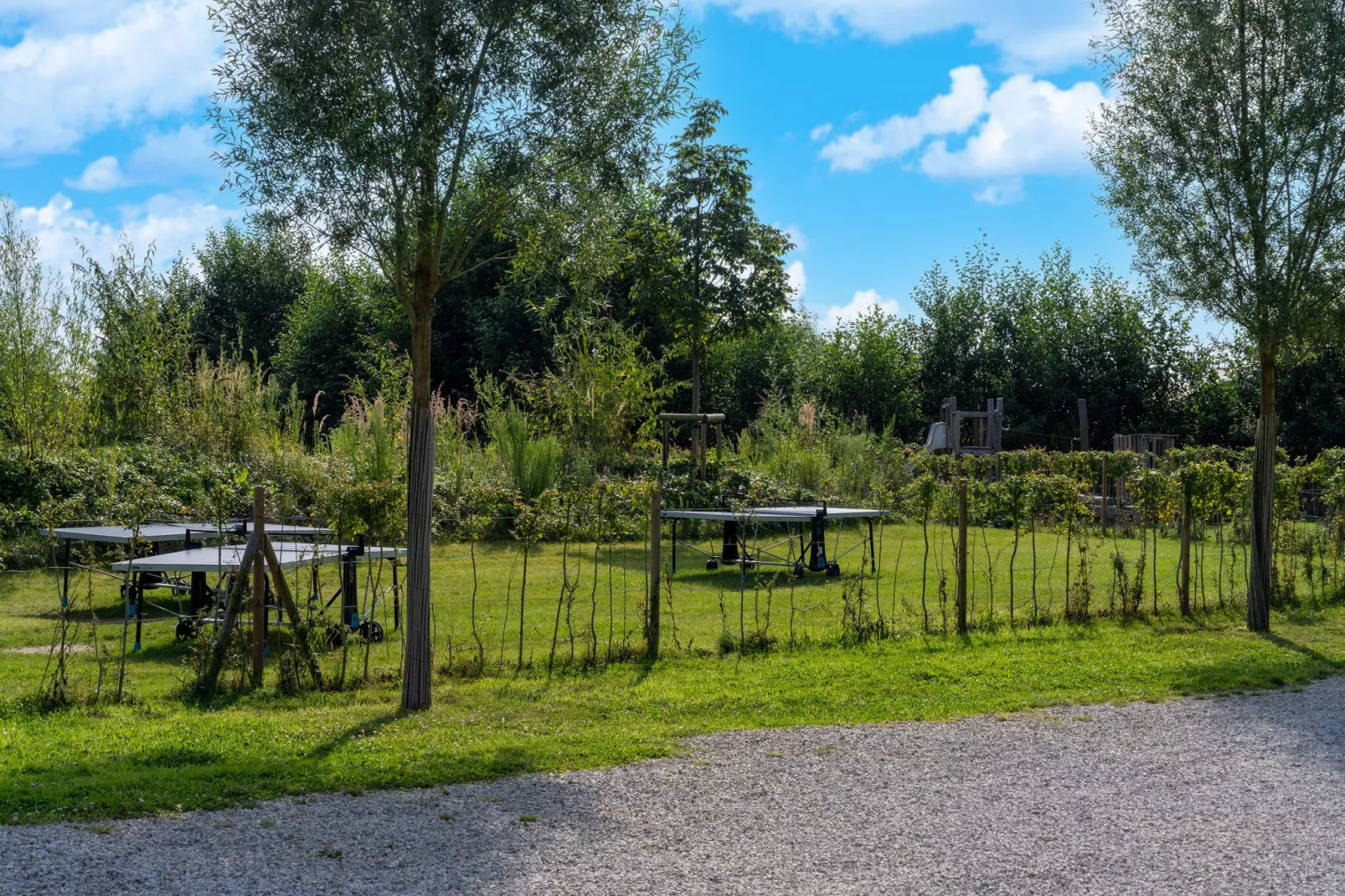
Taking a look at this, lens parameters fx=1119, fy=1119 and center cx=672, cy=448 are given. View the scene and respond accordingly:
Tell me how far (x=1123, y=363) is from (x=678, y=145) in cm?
1684

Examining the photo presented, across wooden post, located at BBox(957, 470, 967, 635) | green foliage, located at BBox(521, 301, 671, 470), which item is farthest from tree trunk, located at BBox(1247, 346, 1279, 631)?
green foliage, located at BBox(521, 301, 671, 470)

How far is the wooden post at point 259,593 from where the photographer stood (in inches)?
290

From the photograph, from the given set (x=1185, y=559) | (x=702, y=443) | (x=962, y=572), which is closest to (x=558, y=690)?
(x=962, y=572)

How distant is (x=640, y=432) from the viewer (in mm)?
20922

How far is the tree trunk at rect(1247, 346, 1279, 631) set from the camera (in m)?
10.3

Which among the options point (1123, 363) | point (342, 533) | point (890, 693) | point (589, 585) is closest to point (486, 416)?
point (589, 585)

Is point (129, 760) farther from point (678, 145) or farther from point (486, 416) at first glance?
point (678, 145)

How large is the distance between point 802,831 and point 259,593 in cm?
439

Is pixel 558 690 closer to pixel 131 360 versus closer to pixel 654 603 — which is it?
pixel 654 603

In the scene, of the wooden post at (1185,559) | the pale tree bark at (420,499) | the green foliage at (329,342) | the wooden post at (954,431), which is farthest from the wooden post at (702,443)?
the green foliage at (329,342)

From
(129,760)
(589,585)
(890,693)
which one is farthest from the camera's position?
(589,585)

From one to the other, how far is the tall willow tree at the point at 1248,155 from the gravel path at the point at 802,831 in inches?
197

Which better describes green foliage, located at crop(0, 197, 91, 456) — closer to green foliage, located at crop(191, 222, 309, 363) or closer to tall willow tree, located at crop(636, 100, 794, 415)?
tall willow tree, located at crop(636, 100, 794, 415)

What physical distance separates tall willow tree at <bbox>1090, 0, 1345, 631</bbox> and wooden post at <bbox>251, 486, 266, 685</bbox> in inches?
322
